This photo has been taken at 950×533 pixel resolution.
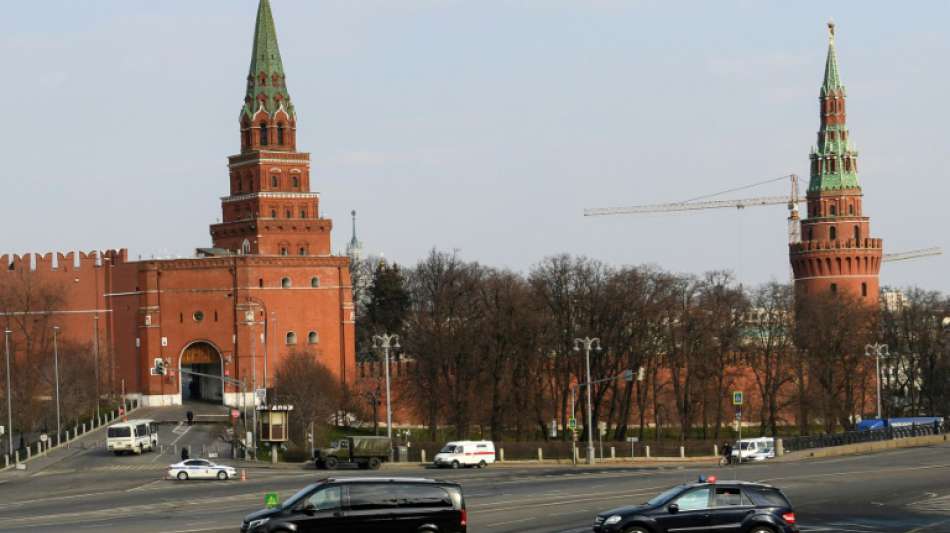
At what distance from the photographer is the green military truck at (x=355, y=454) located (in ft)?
245

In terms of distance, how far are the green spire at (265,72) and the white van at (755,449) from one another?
5078 cm

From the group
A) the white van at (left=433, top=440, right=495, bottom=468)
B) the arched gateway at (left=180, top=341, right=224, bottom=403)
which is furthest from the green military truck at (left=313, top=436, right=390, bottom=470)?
the arched gateway at (left=180, top=341, right=224, bottom=403)

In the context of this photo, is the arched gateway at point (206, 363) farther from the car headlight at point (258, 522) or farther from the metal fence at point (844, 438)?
the car headlight at point (258, 522)

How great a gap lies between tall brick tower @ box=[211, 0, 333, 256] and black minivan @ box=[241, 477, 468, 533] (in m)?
87.3

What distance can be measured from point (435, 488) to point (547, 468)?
38.9 m

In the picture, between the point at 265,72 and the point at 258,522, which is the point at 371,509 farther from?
the point at 265,72

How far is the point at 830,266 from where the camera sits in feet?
463

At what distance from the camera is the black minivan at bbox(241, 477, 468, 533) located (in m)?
33.1

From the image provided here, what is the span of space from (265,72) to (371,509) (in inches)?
3468

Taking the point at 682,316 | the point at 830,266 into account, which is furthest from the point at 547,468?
the point at 830,266

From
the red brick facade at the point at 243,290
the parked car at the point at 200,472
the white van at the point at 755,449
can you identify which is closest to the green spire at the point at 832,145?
the red brick facade at the point at 243,290

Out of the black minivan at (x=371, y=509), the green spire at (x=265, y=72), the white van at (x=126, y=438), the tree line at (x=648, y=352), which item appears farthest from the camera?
the green spire at (x=265, y=72)

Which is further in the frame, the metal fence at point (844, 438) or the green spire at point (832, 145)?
the green spire at point (832, 145)

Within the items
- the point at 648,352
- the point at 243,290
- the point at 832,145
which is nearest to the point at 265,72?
the point at 243,290
